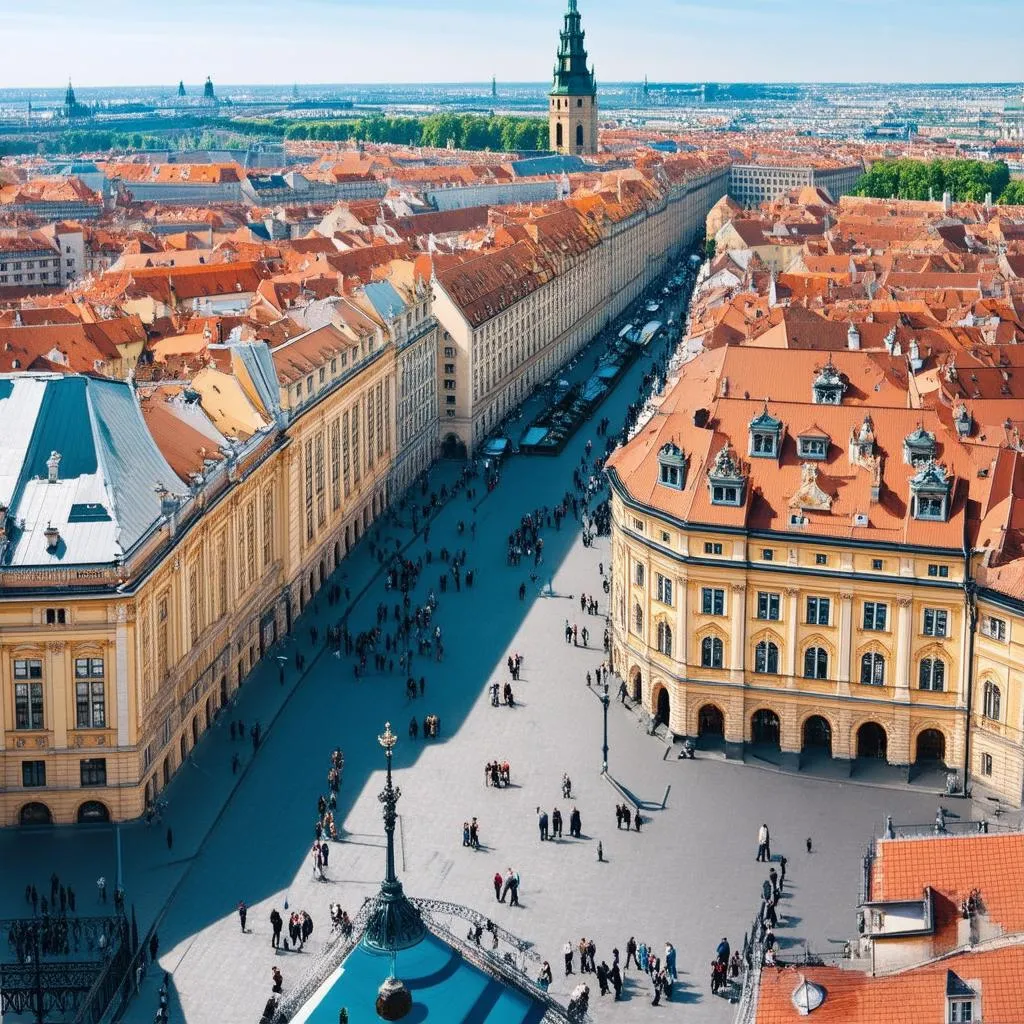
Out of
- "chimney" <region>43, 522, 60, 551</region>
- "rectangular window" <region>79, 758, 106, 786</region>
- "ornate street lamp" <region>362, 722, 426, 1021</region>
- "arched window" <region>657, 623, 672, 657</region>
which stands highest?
"chimney" <region>43, 522, 60, 551</region>

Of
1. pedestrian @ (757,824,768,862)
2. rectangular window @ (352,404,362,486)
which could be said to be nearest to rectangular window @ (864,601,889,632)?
pedestrian @ (757,824,768,862)

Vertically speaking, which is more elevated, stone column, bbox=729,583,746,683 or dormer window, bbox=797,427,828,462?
dormer window, bbox=797,427,828,462

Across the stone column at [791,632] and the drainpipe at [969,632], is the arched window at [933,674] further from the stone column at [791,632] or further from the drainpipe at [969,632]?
the stone column at [791,632]

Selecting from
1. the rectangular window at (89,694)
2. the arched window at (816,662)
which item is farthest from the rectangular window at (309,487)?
the arched window at (816,662)

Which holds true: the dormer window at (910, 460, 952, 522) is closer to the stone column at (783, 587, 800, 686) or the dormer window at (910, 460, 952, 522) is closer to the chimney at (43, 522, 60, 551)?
the stone column at (783, 587, 800, 686)

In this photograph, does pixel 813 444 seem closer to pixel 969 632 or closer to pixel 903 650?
pixel 903 650

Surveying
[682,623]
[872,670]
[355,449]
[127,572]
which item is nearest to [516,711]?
[682,623]
